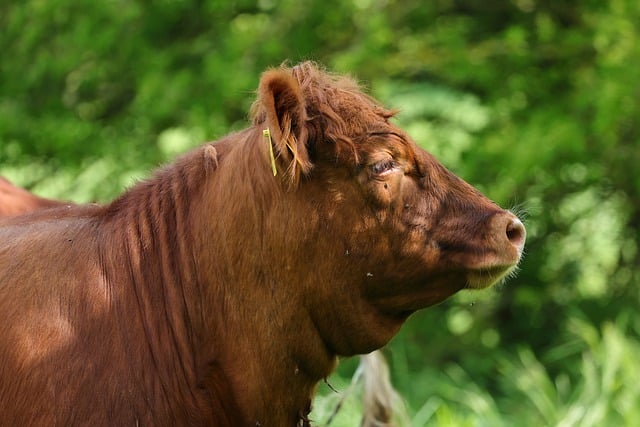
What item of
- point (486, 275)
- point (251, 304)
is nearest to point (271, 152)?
point (251, 304)

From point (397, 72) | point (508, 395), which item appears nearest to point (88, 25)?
point (397, 72)

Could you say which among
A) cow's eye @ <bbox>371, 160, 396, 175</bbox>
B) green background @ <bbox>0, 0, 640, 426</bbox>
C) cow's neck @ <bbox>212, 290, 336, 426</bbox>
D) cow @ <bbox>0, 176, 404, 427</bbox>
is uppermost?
cow's eye @ <bbox>371, 160, 396, 175</bbox>

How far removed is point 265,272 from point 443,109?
5881 millimetres

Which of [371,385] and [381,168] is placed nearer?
[381,168]

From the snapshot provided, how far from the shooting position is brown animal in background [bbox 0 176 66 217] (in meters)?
5.05

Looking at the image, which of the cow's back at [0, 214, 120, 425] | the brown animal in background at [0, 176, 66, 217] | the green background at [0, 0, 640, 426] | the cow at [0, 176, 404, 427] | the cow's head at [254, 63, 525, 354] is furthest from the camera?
the green background at [0, 0, 640, 426]

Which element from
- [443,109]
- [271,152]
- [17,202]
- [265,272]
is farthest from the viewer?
[443,109]

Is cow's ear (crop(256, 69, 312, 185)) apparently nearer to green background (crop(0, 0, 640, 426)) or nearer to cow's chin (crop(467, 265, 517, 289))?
cow's chin (crop(467, 265, 517, 289))

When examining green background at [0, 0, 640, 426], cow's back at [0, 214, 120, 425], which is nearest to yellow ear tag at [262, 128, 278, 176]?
cow's back at [0, 214, 120, 425]

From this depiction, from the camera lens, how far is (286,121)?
3.68m

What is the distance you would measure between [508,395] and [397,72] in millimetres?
2733

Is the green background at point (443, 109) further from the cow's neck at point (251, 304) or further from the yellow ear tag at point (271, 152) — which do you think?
the yellow ear tag at point (271, 152)

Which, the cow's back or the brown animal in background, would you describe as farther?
the brown animal in background

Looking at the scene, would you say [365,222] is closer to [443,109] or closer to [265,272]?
[265,272]
